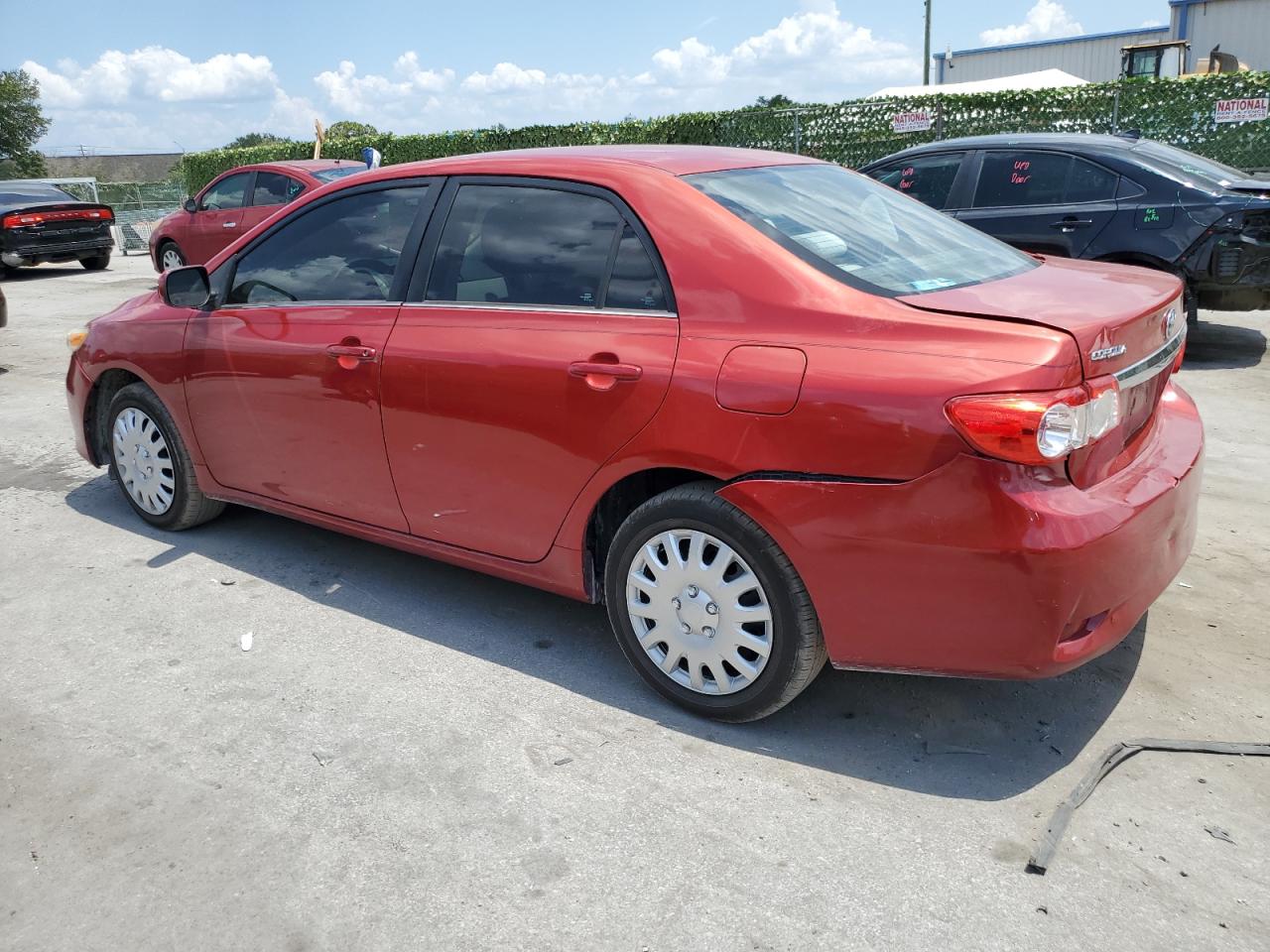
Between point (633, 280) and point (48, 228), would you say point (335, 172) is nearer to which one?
point (48, 228)

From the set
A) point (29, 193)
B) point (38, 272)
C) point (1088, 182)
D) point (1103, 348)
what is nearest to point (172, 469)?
point (1103, 348)

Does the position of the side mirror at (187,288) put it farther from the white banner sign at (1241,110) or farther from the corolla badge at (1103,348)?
the white banner sign at (1241,110)

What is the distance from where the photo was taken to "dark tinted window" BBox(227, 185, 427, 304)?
13.3ft

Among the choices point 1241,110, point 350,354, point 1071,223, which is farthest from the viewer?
point 1241,110

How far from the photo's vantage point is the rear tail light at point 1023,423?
2637mm

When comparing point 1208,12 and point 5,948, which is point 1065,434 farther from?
point 1208,12

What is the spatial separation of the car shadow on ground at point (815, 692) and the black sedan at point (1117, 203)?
482 cm

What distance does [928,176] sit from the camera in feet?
28.2

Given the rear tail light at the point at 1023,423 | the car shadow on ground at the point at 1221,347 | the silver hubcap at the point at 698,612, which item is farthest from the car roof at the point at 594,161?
the car shadow on ground at the point at 1221,347

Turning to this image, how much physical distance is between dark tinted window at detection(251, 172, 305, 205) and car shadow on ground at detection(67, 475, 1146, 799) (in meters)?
9.59

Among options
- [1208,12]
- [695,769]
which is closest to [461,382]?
[695,769]

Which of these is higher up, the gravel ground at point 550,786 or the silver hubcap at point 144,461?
the silver hubcap at point 144,461

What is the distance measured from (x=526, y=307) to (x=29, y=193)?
57.3ft

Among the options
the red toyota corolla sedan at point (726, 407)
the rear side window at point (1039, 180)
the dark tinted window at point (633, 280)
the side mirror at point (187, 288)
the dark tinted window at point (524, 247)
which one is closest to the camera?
the red toyota corolla sedan at point (726, 407)
